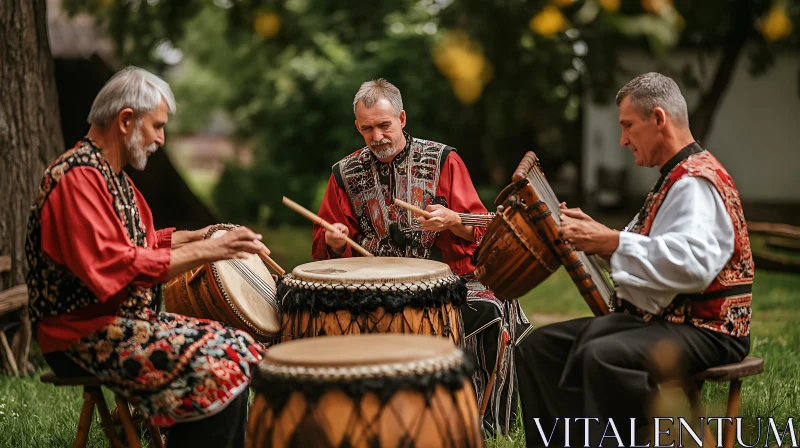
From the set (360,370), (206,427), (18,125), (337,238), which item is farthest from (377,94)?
(18,125)

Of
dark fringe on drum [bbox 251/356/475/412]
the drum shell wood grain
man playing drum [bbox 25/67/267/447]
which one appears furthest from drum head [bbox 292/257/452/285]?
dark fringe on drum [bbox 251/356/475/412]

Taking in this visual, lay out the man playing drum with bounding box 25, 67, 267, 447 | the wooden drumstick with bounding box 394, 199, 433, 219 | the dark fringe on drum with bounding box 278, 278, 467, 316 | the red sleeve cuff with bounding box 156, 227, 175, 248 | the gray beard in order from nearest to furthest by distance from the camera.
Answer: the man playing drum with bounding box 25, 67, 267, 447 → the dark fringe on drum with bounding box 278, 278, 467, 316 → the red sleeve cuff with bounding box 156, 227, 175, 248 → the wooden drumstick with bounding box 394, 199, 433, 219 → the gray beard

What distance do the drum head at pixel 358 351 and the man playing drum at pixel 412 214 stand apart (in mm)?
1373

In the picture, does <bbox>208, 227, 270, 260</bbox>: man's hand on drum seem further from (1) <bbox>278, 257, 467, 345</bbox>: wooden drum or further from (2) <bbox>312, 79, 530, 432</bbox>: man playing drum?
(2) <bbox>312, 79, 530, 432</bbox>: man playing drum

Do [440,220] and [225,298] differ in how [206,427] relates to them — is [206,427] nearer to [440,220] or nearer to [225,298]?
[225,298]

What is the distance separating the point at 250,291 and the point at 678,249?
6.20 ft

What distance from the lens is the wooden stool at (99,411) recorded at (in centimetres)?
319

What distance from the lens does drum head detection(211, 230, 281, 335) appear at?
3.78m

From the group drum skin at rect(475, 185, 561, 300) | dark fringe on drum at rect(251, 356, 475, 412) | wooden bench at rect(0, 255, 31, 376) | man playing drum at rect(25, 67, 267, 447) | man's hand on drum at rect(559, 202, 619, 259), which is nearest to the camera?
dark fringe on drum at rect(251, 356, 475, 412)

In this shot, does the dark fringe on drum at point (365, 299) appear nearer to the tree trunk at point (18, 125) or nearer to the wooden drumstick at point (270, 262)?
the wooden drumstick at point (270, 262)

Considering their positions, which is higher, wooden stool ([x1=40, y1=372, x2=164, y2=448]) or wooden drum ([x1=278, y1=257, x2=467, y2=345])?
wooden drum ([x1=278, y1=257, x2=467, y2=345])

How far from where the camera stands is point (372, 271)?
3.73 metres

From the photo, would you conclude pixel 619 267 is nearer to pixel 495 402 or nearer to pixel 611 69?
pixel 495 402

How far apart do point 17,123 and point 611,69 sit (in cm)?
660
